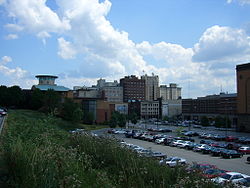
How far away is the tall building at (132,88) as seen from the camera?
147m

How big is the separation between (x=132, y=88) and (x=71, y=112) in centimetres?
9090

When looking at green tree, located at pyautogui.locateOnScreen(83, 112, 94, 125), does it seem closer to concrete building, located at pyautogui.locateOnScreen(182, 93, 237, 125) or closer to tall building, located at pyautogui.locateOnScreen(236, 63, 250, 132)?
tall building, located at pyautogui.locateOnScreen(236, 63, 250, 132)

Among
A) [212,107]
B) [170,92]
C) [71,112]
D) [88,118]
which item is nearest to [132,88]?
[170,92]

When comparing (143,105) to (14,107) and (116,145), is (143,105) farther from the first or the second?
(116,145)

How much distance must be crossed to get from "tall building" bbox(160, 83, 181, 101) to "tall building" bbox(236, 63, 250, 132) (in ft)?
368

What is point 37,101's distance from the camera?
230ft

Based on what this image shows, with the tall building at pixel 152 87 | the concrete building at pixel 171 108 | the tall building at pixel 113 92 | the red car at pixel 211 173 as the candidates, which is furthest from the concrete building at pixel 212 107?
the red car at pixel 211 173

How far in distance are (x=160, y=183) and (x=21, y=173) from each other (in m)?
3.58

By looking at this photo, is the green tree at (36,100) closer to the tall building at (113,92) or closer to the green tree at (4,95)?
the green tree at (4,95)

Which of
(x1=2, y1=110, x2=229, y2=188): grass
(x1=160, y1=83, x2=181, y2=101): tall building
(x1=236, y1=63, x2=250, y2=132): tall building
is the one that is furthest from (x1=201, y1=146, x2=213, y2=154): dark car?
(x1=160, y1=83, x2=181, y2=101): tall building

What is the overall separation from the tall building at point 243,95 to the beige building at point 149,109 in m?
64.7

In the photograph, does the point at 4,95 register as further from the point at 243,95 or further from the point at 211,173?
the point at 211,173

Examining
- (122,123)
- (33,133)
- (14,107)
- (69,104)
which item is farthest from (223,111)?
(33,133)

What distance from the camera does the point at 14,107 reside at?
7369 centimetres
